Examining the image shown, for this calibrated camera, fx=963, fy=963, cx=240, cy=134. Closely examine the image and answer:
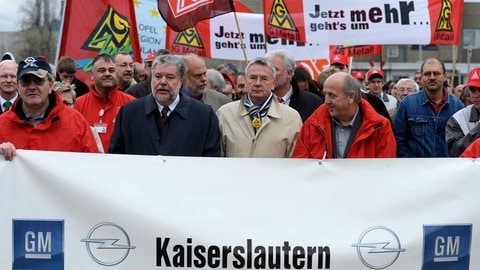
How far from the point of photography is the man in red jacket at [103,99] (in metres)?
8.54

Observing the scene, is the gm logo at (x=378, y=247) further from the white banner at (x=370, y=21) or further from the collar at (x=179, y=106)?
the white banner at (x=370, y=21)

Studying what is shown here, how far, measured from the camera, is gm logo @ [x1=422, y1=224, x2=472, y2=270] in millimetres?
6105

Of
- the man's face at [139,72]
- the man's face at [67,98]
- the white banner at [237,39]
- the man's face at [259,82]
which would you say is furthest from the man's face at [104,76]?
the white banner at [237,39]

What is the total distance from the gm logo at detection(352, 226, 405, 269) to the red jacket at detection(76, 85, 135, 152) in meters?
3.09

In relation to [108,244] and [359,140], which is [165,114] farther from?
[359,140]

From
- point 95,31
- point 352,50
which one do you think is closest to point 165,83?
point 95,31

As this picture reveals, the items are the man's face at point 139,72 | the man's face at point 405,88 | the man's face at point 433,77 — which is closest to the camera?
the man's face at point 433,77

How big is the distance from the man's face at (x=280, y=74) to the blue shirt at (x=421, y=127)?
1.22 meters

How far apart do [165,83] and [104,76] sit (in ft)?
6.57

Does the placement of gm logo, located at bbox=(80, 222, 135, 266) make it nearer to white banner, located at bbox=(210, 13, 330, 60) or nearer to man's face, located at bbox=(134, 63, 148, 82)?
man's face, located at bbox=(134, 63, 148, 82)

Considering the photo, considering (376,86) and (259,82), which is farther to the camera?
(376,86)

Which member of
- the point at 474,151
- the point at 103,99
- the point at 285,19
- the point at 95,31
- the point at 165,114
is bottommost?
the point at 474,151

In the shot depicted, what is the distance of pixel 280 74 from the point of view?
7.96 m

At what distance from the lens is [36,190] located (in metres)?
6.06
